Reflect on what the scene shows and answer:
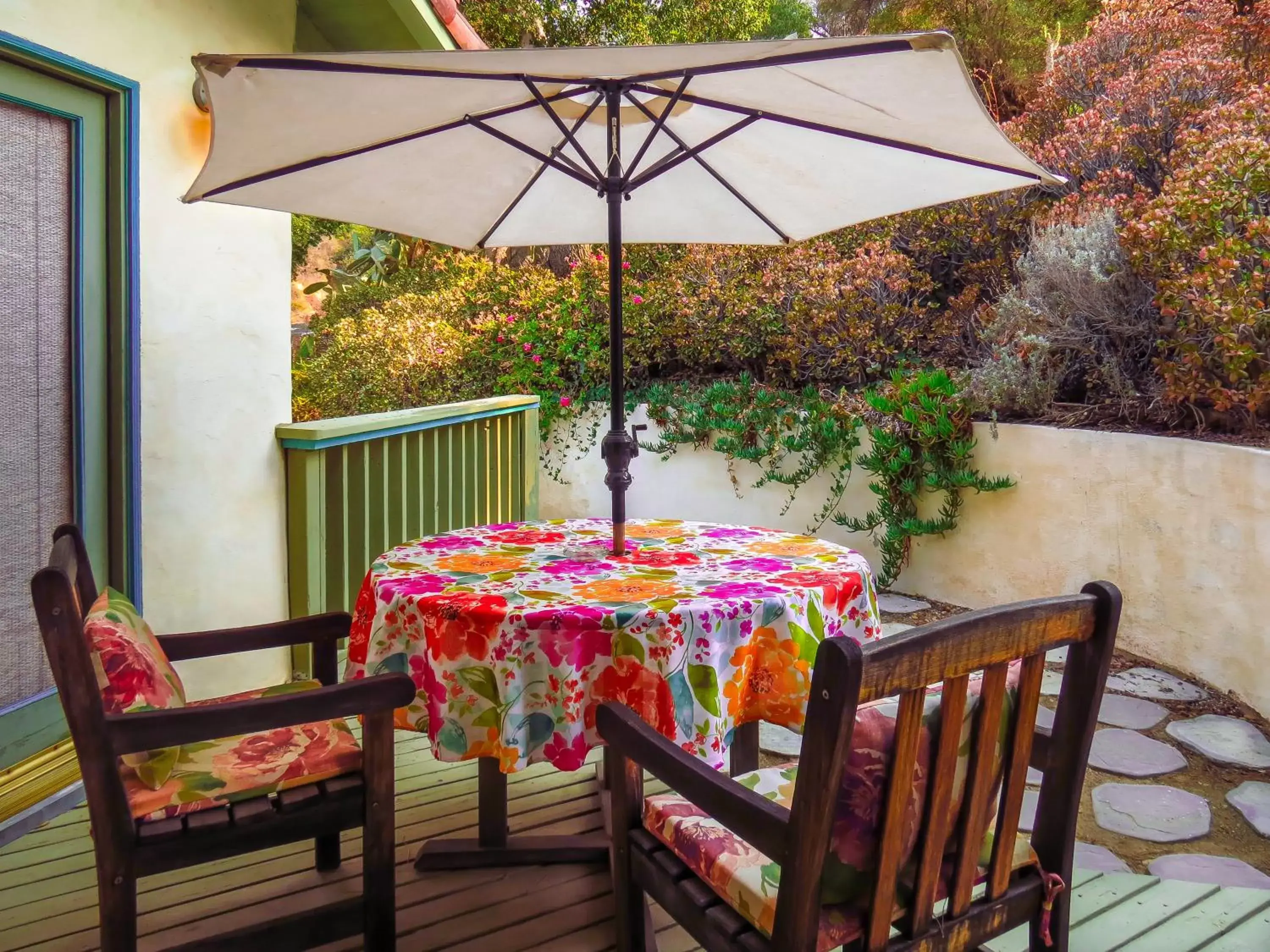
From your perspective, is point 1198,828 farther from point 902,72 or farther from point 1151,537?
point 902,72

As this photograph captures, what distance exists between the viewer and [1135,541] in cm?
419

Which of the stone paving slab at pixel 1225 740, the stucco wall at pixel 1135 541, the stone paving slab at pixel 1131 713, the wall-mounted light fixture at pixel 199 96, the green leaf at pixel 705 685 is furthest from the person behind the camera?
the stucco wall at pixel 1135 541

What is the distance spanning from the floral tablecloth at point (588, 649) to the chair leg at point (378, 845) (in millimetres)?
146

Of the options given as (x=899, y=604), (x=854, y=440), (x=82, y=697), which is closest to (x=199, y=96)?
(x=82, y=697)

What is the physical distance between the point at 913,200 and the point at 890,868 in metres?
2.12

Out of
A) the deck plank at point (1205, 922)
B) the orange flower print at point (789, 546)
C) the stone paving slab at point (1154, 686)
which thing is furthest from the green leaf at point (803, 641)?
the stone paving slab at point (1154, 686)

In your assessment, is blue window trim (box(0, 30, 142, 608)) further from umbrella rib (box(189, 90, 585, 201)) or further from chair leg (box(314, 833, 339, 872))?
chair leg (box(314, 833, 339, 872))

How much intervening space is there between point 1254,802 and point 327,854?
2753 mm

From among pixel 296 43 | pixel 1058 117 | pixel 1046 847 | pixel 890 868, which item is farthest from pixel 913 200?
pixel 1058 117

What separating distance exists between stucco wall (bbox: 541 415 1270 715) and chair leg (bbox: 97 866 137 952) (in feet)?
12.4

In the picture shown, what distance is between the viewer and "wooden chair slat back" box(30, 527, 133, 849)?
A: 1468 mm

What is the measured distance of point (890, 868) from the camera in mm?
1244

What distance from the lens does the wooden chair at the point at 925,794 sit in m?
1.16

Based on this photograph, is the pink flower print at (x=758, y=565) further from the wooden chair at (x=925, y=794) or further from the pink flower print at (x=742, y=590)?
the wooden chair at (x=925, y=794)
